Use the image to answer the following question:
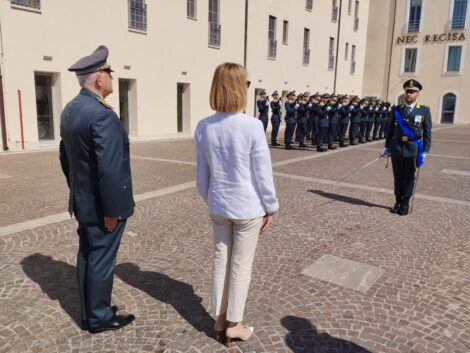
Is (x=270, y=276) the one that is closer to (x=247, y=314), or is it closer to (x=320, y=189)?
(x=247, y=314)

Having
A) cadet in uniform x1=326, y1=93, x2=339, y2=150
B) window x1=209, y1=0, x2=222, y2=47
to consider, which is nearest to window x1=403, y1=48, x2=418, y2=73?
window x1=209, y1=0, x2=222, y2=47

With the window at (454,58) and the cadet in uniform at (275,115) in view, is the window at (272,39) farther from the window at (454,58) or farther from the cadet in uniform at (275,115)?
the window at (454,58)

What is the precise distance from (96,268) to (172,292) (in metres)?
0.89

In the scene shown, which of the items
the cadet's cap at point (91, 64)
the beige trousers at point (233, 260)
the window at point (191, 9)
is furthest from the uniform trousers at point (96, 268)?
the window at point (191, 9)

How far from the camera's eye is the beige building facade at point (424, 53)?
33219mm

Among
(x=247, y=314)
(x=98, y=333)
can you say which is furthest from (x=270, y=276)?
(x=98, y=333)

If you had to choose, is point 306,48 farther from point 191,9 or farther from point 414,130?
point 414,130

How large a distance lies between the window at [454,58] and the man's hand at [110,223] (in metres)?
36.4

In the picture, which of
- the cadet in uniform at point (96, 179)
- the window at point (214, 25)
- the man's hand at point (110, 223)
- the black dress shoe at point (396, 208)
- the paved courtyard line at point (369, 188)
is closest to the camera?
the cadet in uniform at point (96, 179)

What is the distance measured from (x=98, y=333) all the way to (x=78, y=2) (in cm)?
1284

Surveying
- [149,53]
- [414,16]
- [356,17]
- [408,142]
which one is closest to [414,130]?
[408,142]

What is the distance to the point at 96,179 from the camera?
2.85 metres

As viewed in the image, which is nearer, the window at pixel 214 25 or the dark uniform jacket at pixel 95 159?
the dark uniform jacket at pixel 95 159

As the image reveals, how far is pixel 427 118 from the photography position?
6277mm
